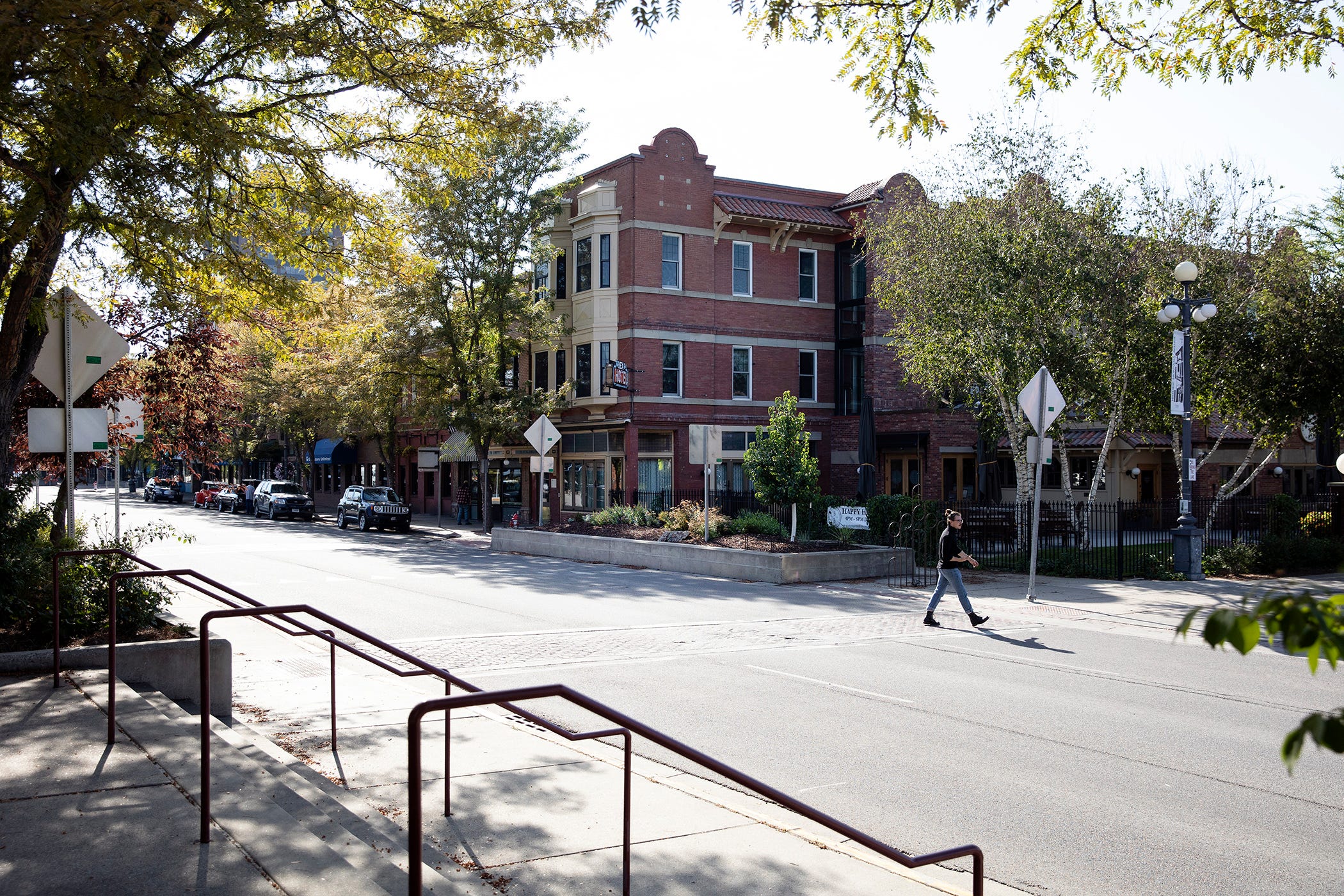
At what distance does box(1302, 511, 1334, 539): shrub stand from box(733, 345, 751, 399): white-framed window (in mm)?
18676

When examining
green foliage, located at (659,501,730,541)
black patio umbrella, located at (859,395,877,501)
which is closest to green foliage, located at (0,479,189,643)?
green foliage, located at (659,501,730,541)

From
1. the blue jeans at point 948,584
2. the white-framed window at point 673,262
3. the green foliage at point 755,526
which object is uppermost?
the white-framed window at point 673,262

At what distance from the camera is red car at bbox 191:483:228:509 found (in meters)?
59.5

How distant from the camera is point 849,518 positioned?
2284cm

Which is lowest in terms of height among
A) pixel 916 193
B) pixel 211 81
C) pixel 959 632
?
pixel 959 632

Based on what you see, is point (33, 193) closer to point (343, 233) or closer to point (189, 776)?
point (343, 233)

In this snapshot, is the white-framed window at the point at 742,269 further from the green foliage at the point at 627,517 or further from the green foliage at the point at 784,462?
the green foliage at the point at 784,462

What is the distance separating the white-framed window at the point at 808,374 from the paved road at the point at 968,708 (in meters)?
20.7

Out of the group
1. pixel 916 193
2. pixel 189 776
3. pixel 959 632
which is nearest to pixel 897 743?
pixel 189 776

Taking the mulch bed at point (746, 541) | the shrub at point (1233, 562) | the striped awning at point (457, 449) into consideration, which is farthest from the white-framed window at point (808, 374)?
the shrub at point (1233, 562)

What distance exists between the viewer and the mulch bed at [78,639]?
342 inches

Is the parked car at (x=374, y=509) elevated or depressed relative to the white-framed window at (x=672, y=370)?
depressed

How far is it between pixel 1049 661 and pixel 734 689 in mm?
4235

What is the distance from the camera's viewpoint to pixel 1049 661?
11.9 m
